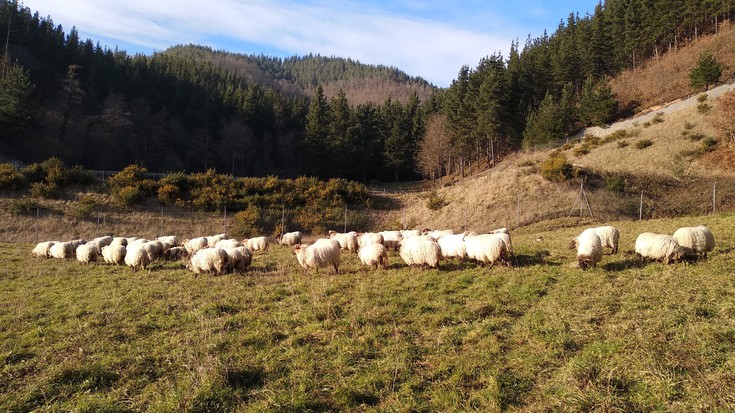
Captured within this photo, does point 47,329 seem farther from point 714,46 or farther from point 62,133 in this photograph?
point 714,46

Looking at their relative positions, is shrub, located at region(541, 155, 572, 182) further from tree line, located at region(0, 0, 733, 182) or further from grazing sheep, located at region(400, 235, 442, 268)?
tree line, located at region(0, 0, 733, 182)

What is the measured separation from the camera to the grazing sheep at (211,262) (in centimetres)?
1410

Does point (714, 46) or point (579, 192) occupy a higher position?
point (714, 46)

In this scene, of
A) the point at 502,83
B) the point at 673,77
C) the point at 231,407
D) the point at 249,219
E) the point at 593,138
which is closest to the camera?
the point at 231,407

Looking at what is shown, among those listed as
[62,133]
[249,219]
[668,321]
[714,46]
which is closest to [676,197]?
[668,321]

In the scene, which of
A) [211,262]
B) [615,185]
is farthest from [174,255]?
[615,185]

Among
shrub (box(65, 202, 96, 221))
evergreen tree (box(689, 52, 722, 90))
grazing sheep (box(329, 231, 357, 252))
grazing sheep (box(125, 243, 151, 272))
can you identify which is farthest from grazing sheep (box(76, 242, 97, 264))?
evergreen tree (box(689, 52, 722, 90))

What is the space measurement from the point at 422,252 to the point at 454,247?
1.55m

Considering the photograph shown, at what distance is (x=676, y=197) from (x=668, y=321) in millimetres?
26111

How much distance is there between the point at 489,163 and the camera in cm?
6075

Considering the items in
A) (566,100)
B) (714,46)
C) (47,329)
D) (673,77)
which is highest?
(714,46)

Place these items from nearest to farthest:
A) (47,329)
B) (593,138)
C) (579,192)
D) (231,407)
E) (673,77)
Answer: (231,407) → (47,329) → (579,192) → (593,138) → (673,77)

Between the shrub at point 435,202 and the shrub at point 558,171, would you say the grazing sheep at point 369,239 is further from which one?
the shrub at point 558,171

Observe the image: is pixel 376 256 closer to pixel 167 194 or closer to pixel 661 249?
pixel 661 249
